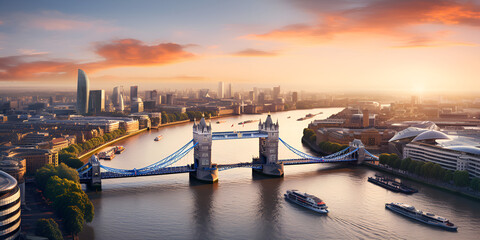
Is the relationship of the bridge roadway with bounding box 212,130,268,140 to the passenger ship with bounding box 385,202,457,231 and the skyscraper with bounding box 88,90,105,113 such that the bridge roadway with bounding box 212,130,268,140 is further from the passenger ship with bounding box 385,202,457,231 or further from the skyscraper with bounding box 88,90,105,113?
the skyscraper with bounding box 88,90,105,113

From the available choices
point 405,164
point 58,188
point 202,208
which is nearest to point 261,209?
point 202,208

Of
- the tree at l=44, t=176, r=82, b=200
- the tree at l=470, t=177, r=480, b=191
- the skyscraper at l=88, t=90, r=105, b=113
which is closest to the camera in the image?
the tree at l=44, t=176, r=82, b=200

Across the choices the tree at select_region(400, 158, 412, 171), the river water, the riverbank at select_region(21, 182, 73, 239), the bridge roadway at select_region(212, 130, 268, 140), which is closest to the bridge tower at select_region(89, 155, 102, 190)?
the river water

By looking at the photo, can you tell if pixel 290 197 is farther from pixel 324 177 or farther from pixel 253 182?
pixel 324 177

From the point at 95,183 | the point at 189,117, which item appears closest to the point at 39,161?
the point at 95,183

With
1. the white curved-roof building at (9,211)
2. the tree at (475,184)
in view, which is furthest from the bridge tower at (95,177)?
the tree at (475,184)
